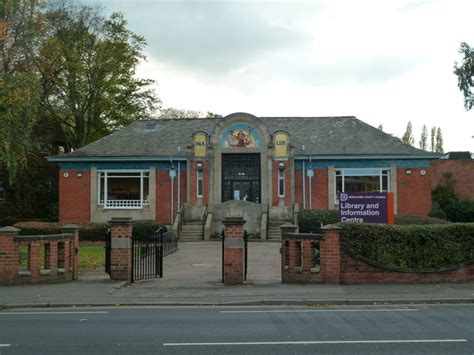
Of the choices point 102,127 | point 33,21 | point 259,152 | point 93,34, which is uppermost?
point 93,34

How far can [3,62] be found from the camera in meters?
32.4

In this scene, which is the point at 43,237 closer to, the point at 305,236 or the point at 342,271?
the point at 305,236

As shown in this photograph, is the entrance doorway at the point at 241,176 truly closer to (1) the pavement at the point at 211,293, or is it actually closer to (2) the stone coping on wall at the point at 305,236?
(1) the pavement at the point at 211,293

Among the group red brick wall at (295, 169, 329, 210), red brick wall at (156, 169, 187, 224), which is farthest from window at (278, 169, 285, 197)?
red brick wall at (156, 169, 187, 224)

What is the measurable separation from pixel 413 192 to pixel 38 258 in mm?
26322

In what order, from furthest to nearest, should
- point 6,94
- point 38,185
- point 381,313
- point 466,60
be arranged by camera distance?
point 466,60
point 38,185
point 6,94
point 381,313

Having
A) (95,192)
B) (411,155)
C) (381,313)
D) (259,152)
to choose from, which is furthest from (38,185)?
(381,313)

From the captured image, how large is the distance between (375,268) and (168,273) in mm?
6972

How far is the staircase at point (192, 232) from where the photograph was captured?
109 ft

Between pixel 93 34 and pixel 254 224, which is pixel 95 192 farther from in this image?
pixel 93 34

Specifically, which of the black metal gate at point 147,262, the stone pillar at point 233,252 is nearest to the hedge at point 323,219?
the black metal gate at point 147,262

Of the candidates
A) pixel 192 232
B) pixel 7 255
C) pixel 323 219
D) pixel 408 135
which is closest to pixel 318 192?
pixel 323 219

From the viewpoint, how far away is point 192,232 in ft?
111

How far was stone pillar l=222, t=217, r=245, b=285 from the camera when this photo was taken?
15.3 m
